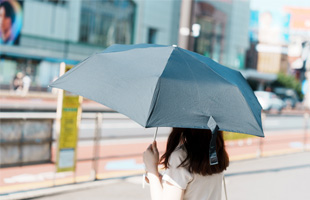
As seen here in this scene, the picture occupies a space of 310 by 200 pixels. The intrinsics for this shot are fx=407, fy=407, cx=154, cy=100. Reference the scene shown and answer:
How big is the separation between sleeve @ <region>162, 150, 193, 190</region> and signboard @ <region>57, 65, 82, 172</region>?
4099 mm

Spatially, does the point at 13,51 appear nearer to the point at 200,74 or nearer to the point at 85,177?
the point at 85,177

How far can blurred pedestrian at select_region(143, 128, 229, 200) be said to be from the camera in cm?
211

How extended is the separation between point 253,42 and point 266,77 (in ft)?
54.8

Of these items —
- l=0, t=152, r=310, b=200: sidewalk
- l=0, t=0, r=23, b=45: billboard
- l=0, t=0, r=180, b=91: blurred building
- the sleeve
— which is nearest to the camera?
the sleeve

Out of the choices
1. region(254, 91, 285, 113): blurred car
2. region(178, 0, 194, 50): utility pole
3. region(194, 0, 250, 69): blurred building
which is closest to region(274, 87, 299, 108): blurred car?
region(194, 0, 250, 69): blurred building

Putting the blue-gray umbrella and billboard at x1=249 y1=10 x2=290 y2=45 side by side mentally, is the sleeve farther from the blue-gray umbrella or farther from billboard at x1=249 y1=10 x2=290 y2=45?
billboard at x1=249 y1=10 x2=290 y2=45

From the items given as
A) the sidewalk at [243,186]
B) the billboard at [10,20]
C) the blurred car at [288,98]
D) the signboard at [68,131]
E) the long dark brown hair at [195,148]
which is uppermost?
the billboard at [10,20]

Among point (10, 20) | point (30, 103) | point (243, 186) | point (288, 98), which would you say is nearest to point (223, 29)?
point (288, 98)

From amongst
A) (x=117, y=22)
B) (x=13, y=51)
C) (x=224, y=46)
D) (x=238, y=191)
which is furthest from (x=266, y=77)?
(x=238, y=191)

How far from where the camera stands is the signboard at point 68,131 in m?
6.08

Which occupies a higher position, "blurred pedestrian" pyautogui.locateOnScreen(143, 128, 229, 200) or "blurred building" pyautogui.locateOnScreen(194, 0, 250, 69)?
"blurred building" pyautogui.locateOnScreen(194, 0, 250, 69)

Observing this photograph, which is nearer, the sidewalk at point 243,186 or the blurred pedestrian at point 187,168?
the blurred pedestrian at point 187,168

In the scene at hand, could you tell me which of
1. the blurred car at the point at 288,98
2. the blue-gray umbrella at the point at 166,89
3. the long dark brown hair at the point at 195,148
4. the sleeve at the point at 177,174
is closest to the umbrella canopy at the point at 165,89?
the blue-gray umbrella at the point at 166,89

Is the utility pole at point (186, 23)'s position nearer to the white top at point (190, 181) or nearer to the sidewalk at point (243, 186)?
the sidewalk at point (243, 186)
